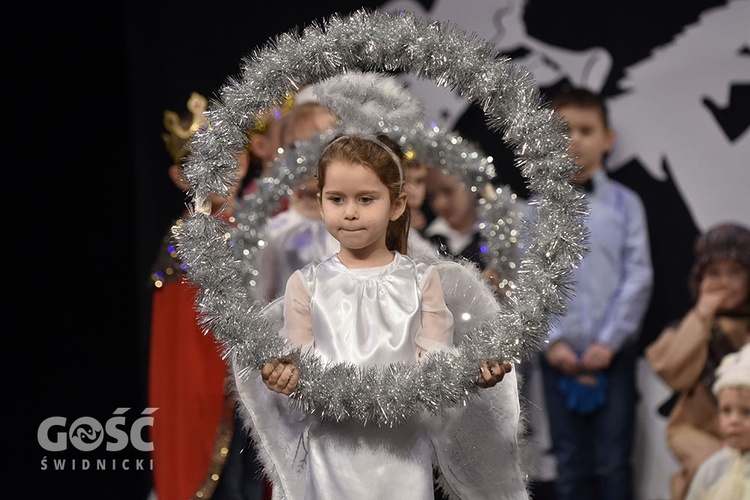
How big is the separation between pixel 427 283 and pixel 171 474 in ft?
5.91

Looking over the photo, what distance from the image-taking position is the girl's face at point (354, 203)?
188cm

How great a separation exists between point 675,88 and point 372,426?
8.39 ft

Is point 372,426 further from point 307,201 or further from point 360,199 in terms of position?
point 307,201

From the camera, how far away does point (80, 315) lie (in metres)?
3.70

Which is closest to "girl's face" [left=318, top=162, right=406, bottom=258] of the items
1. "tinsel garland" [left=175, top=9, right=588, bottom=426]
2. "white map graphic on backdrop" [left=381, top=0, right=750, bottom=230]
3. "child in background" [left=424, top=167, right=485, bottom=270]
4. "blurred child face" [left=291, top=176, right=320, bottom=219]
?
"tinsel garland" [left=175, top=9, right=588, bottom=426]

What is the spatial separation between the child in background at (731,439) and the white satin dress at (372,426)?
5.87ft

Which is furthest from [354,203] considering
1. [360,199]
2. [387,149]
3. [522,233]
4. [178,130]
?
[178,130]

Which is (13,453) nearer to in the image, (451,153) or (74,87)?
(74,87)

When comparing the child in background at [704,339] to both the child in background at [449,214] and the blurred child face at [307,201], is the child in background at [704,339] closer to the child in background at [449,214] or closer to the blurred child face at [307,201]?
the child in background at [449,214]

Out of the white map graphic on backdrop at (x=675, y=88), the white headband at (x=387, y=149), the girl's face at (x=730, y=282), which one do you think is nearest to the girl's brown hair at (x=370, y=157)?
the white headband at (x=387, y=149)

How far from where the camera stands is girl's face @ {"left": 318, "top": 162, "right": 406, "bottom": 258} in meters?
1.88

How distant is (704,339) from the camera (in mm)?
3787

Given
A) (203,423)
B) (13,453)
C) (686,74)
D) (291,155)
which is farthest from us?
(686,74)

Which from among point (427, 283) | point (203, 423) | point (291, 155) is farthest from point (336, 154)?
point (203, 423)
